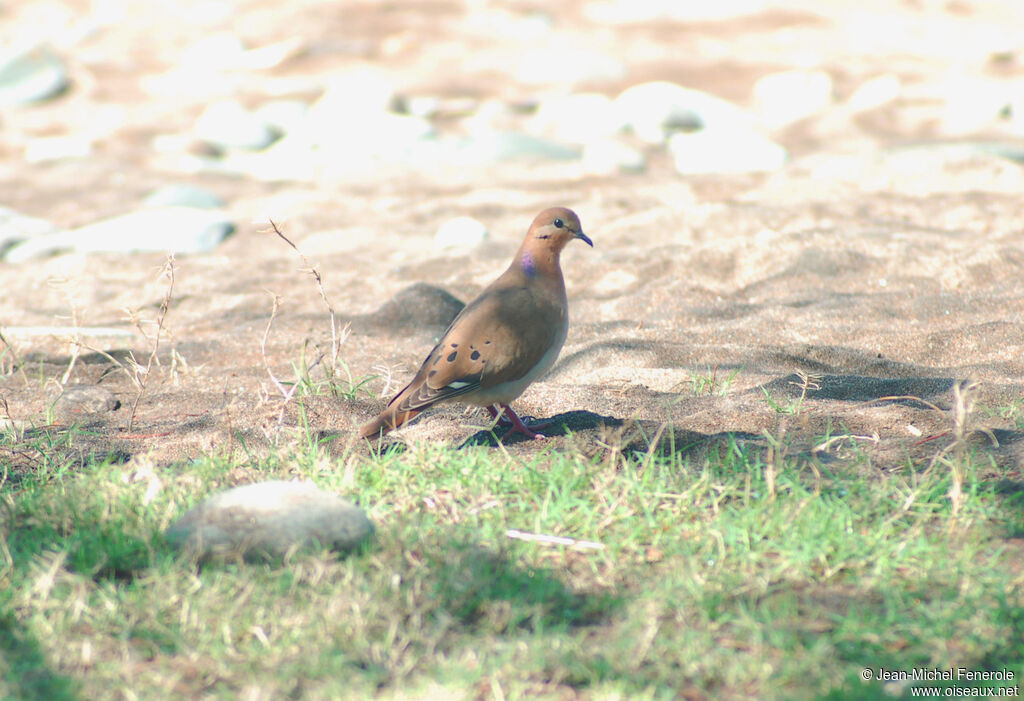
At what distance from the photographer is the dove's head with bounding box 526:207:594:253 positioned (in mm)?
3752

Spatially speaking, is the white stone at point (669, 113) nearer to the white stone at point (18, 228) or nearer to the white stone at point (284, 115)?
the white stone at point (284, 115)

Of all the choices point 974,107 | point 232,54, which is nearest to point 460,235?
point 974,107

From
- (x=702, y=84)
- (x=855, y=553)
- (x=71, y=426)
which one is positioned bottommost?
(x=702, y=84)

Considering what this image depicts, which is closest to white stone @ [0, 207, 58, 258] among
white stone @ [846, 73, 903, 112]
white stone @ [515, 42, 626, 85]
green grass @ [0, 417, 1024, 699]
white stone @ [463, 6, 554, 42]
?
green grass @ [0, 417, 1024, 699]

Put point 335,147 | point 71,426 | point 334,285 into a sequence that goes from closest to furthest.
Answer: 1. point 71,426
2. point 334,285
3. point 335,147

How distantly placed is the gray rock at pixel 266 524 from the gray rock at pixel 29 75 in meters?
10.5

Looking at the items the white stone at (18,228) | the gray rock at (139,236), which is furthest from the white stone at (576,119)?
the white stone at (18,228)

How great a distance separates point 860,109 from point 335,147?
489cm

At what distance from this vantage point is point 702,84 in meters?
11.2

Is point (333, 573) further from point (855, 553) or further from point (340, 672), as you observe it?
point (855, 553)

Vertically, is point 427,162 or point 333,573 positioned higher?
point 333,573

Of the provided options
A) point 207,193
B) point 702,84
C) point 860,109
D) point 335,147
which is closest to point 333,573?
point 207,193

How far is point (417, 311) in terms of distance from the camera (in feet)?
16.5

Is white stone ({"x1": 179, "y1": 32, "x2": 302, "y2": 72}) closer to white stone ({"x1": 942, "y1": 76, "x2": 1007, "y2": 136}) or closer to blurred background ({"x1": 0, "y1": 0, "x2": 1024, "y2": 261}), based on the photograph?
blurred background ({"x1": 0, "y1": 0, "x2": 1024, "y2": 261})
